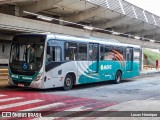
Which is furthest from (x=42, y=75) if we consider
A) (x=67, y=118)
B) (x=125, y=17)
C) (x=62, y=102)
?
(x=125, y=17)

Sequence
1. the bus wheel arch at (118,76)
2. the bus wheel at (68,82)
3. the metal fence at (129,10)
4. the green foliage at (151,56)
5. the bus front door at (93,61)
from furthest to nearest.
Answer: the green foliage at (151,56) → the metal fence at (129,10) → the bus wheel arch at (118,76) → the bus front door at (93,61) → the bus wheel at (68,82)

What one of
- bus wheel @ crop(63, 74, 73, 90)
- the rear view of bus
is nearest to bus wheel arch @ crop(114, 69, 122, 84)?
bus wheel @ crop(63, 74, 73, 90)

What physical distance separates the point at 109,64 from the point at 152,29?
33970 millimetres

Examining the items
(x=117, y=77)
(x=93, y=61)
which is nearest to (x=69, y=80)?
(x=93, y=61)

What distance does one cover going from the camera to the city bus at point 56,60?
15516mm

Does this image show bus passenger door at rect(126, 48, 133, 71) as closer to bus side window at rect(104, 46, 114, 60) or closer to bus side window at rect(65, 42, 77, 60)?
bus side window at rect(104, 46, 114, 60)

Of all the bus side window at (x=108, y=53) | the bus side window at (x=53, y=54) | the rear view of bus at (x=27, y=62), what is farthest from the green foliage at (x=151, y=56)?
the rear view of bus at (x=27, y=62)

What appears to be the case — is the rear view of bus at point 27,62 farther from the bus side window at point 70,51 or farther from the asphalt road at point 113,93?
the bus side window at point 70,51

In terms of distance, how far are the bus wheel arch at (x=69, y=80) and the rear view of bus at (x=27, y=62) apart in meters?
2.06

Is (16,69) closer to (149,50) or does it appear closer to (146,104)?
(146,104)

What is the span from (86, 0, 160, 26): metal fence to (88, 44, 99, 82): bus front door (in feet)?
39.7

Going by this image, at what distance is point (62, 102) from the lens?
494 inches

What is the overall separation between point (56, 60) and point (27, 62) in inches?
57.2

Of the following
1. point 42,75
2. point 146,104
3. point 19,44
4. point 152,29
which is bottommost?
point 146,104
